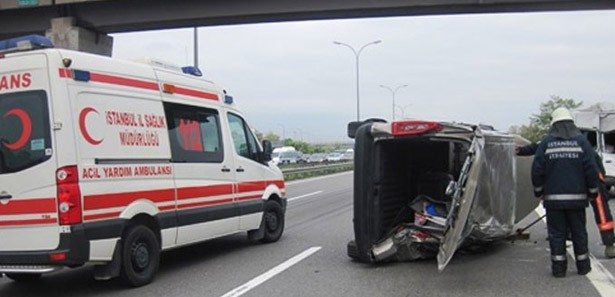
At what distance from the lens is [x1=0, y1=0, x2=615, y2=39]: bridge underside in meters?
19.9

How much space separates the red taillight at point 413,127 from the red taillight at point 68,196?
3659mm

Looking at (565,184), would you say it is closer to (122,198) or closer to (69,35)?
(122,198)

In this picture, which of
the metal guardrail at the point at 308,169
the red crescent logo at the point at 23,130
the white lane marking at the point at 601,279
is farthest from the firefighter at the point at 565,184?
the metal guardrail at the point at 308,169

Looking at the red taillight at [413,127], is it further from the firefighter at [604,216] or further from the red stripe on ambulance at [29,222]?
the red stripe on ambulance at [29,222]

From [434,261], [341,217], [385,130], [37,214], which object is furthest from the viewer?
[341,217]

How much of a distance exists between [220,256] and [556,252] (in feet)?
14.9

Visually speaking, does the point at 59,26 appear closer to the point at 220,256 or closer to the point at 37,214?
the point at 220,256

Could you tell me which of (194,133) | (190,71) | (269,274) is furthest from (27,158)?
(269,274)

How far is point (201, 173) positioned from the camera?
8.31 meters

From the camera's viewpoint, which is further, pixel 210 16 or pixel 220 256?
pixel 210 16

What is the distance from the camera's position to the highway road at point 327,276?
6812mm

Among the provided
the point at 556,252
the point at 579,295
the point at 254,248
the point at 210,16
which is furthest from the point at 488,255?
the point at 210,16

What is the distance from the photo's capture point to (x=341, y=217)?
45.7ft

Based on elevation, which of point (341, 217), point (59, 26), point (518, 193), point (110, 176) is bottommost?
point (341, 217)
